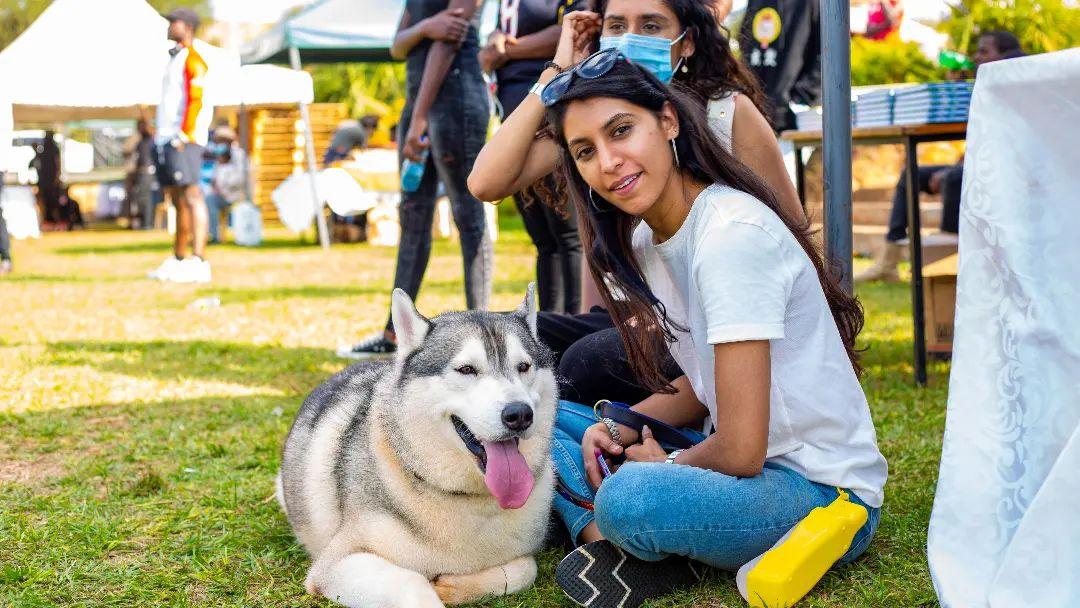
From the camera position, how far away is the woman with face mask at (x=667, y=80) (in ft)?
10.3

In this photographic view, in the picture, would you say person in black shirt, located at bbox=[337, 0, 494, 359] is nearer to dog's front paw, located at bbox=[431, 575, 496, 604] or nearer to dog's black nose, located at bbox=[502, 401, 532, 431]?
dog's front paw, located at bbox=[431, 575, 496, 604]

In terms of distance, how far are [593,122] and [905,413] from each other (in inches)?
97.4

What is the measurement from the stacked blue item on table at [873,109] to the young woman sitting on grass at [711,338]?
2436 mm

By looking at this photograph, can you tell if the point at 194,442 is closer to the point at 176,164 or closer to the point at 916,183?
the point at 916,183

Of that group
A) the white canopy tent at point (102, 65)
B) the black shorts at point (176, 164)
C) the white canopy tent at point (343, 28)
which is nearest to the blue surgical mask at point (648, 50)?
the black shorts at point (176, 164)

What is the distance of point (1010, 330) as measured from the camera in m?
2.13

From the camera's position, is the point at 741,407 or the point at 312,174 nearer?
the point at 741,407

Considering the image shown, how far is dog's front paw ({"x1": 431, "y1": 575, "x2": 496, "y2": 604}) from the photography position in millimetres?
2529

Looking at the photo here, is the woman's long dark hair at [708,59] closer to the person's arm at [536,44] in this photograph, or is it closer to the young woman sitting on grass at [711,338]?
the young woman sitting on grass at [711,338]

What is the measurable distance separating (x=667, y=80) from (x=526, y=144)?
51 centimetres

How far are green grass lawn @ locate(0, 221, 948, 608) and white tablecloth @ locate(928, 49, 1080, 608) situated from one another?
14.8 inches

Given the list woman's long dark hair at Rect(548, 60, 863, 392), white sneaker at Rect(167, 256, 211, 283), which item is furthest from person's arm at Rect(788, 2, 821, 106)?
white sneaker at Rect(167, 256, 211, 283)

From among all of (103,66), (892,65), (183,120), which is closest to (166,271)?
(183,120)

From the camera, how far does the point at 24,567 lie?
2.83m
